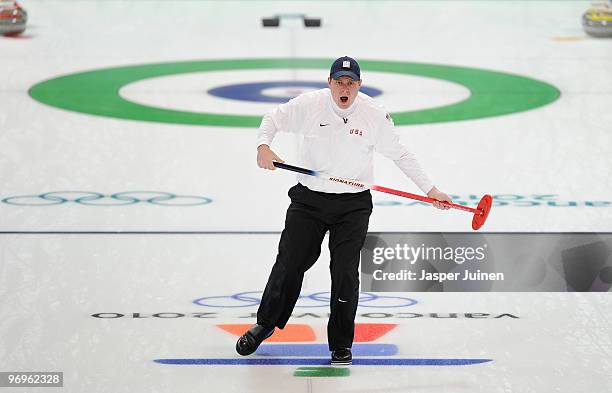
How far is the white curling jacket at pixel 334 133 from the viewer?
5.02m

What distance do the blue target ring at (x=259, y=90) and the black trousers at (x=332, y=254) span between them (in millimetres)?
7049

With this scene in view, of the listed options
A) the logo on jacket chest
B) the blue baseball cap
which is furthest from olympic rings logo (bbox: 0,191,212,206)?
the blue baseball cap

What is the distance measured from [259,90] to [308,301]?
712 centimetres

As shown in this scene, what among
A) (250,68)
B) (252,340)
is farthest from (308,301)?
(250,68)

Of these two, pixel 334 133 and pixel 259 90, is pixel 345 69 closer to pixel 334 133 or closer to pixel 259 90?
pixel 334 133

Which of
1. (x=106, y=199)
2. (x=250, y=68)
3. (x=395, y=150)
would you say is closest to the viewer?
(x=395, y=150)

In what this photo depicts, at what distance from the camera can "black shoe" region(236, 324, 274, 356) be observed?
16.7 feet

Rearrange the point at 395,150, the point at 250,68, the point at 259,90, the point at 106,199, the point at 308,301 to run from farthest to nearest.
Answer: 1. the point at 250,68
2. the point at 259,90
3. the point at 106,199
4. the point at 308,301
5. the point at 395,150

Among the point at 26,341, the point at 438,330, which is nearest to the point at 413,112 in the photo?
the point at 438,330

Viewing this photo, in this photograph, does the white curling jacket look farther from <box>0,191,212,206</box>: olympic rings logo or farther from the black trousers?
<box>0,191,212,206</box>: olympic rings logo

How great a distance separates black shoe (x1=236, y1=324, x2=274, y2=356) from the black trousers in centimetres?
3

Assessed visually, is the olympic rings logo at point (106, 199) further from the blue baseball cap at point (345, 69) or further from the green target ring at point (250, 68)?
the blue baseball cap at point (345, 69)

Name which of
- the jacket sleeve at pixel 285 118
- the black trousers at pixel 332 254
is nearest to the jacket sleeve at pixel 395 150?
the black trousers at pixel 332 254

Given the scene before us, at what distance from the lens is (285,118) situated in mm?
5105
